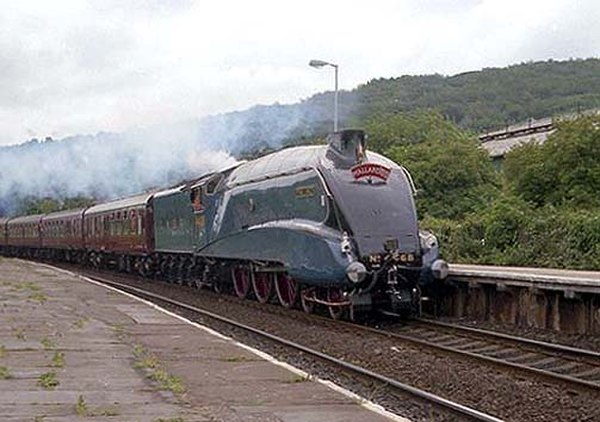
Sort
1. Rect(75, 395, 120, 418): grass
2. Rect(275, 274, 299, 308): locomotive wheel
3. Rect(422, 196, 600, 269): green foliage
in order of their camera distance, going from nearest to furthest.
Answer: Rect(75, 395, 120, 418): grass → Rect(275, 274, 299, 308): locomotive wheel → Rect(422, 196, 600, 269): green foliage

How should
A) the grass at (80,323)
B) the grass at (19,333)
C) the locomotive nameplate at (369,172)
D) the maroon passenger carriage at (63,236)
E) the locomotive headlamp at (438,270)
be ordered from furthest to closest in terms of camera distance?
the maroon passenger carriage at (63,236) < the locomotive nameplate at (369,172) < the locomotive headlamp at (438,270) < the grass at (80,323) < the grass at (19,333)

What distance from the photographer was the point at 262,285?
21000mm

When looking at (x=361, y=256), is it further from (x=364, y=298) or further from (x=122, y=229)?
(x=122, y=229)

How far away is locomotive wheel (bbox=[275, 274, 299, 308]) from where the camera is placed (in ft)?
61.9

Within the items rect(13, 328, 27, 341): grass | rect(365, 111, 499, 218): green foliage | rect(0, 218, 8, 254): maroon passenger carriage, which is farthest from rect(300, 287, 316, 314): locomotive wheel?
rect(0, 218, 8, 254): maroon passenger carriage

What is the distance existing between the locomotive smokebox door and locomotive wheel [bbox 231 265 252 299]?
509cm

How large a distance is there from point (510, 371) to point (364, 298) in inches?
216

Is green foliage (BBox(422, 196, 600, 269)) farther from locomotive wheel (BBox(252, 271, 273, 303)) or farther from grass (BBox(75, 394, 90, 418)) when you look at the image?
grass (BBox(75, 394, 90, 418))

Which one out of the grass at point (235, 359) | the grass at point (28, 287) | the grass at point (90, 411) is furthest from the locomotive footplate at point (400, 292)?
the grass at point (28, 287)

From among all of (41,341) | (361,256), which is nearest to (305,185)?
(361,256)

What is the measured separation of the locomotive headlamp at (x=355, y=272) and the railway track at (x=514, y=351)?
1.09 m

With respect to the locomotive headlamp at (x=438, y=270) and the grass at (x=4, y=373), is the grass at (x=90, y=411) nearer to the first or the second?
the grass at (x=4, y=373)

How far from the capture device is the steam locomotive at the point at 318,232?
638 inches

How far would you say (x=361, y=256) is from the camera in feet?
52.5
